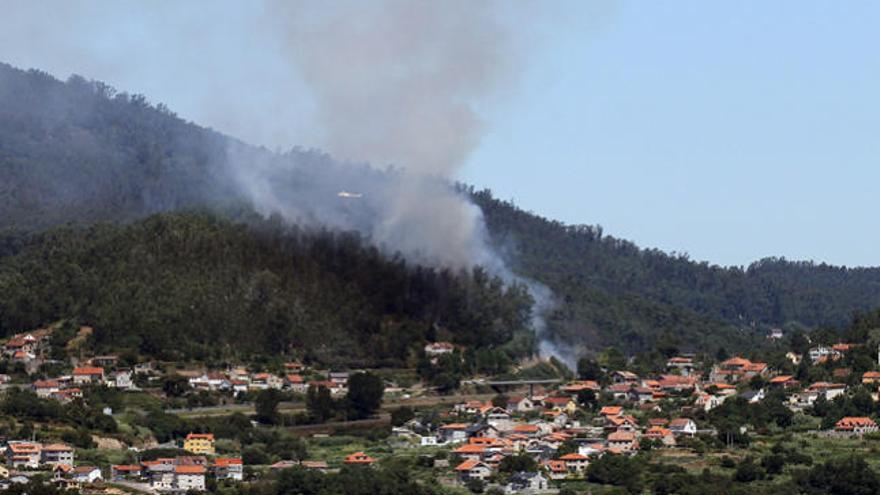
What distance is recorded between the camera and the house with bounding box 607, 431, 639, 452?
72.3 meters

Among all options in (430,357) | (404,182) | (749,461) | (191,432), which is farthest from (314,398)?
(404,182)

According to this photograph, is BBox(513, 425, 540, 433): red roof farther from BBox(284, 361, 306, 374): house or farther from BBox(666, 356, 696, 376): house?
BBox(666, 356, 696, 376): house

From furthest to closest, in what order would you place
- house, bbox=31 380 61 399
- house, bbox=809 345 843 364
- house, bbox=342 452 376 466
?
house, bbox=809 345 843 364
house, bbox=31 380 61 399
house, bbox=342 452 376 466

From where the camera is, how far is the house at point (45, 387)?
81.2 metres

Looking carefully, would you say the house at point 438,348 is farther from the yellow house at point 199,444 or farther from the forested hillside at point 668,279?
the forested hillside at point 668,279

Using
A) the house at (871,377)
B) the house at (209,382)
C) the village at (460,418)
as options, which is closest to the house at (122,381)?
the village at (460,418)

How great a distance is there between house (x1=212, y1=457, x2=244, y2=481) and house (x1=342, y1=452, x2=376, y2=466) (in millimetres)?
3151

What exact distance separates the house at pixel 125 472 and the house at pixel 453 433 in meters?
12.2

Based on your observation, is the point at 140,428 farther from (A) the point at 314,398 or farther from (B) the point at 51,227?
(B) the point at 51,227

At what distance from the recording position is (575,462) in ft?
231


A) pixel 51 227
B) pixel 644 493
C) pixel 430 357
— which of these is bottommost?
pixel 644 493

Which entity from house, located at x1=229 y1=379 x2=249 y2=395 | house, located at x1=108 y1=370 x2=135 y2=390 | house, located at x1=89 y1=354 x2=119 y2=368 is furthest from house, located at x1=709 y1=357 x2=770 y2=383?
house, located at x1=89 y1=354 x2=119 y2=368

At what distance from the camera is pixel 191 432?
250 ft

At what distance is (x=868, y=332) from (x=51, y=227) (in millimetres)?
45281
